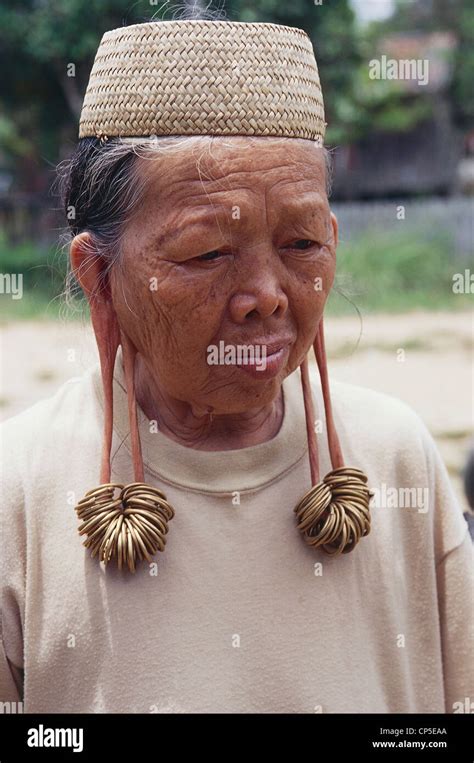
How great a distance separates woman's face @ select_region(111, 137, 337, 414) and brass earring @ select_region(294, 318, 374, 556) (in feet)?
0.47

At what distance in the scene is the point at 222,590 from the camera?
144cm

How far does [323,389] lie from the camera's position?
4.91ft

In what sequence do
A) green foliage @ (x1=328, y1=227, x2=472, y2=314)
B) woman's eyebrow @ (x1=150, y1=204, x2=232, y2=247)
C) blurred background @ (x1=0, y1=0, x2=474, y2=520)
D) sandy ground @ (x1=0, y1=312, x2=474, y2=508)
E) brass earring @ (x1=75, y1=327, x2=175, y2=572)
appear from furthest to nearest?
green foliage @ (x1=328, y1=227, x2=472, y2=314)
blurred background @ (x1=0, y1=0, x2=474, y2=520)
sandy ground @ (x1=0, y1=312, x2=474, y2=508)
brass earring @ (x1=75, y1=327, x2=175, y2=572)
woman's eyebrow @ (x1=150, y1=204, x2=232, y2=247)

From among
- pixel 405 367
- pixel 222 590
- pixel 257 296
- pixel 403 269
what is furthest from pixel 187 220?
pixel 403 269

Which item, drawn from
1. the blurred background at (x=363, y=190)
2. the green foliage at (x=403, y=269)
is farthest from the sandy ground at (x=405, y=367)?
the green foliage at (x=403, y=269)

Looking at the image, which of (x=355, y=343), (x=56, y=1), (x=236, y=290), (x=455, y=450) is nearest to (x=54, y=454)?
(x=236, y=290)

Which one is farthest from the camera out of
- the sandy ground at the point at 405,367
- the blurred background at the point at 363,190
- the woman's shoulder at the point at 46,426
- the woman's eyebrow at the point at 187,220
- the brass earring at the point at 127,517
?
the blurred background at the point at 363,190

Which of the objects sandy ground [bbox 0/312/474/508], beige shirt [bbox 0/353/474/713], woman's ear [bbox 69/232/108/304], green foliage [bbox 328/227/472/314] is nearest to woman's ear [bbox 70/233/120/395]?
woman's ear [bbox 69/232/108/304]

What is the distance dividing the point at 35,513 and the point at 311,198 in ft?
2.00

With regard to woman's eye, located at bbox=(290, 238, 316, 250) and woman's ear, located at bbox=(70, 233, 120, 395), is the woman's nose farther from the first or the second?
woman's ear, located at bbox=(70, 233, 120, 395)

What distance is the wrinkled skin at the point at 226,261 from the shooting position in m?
1.27

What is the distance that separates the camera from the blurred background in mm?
7039

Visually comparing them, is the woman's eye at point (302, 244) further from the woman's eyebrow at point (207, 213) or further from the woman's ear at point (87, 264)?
the woman's ear at point (87, 264)

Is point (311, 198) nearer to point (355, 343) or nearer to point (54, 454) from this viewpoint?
point (355, 343)
